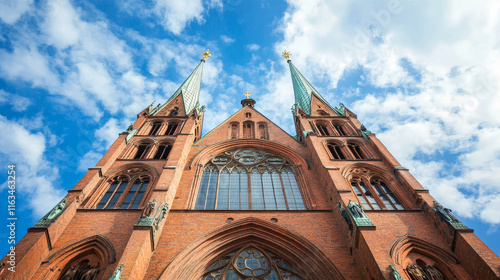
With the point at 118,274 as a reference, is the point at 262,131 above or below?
above

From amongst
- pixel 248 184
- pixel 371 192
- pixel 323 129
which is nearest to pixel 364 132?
pixel 323 129

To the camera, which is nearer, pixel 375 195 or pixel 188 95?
pixel 375 195

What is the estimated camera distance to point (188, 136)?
17891mm

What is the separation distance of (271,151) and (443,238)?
1028cm

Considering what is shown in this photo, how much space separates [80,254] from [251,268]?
5.97m

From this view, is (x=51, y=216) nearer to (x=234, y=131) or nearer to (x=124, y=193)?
(x=124, y=193)

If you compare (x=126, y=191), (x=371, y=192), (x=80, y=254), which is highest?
(x=126, y=191)

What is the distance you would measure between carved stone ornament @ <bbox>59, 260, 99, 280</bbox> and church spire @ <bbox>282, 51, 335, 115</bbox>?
1824 centimetres

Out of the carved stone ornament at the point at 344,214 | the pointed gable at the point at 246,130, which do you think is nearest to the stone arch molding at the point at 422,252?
the carved stone ornament at the point at 344,214

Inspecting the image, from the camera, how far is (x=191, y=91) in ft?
98.4

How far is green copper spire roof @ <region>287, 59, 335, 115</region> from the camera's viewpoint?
84.9 feet

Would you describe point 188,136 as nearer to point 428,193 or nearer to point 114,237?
point 114,237

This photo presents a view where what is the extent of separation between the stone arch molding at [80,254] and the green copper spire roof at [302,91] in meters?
17.6

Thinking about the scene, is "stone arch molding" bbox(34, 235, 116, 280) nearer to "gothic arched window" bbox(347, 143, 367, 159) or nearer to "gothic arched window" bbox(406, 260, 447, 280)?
"gothic arched window" bbox(406, 260, 447, 280)
